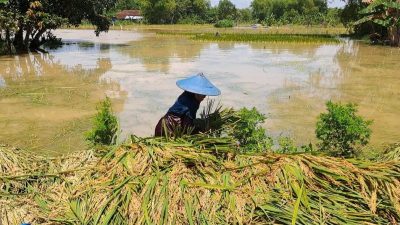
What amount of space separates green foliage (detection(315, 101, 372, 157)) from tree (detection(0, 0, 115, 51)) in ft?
49.8

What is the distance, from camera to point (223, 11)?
7188 centimetres

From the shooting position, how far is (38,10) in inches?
719

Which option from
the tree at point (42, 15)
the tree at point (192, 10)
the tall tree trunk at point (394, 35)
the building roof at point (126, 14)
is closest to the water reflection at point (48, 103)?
the tree at point (42, 15)

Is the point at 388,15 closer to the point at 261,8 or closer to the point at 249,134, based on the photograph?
the point at 249,134

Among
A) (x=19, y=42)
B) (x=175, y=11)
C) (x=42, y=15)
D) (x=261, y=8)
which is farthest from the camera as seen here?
(x=261, y=8)

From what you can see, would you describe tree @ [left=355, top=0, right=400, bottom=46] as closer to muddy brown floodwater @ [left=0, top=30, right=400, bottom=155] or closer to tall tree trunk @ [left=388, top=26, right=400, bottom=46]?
tall tree trunk @ [left=388, top=26, right=400, bottom=46]

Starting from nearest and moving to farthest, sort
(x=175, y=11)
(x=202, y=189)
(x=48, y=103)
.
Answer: (x=202, y=189), (x=48, y=103), (x=175, y=11)

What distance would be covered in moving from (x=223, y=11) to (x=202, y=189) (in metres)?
71.3

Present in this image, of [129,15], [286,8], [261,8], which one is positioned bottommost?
[129,15]

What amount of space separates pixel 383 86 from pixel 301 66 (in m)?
4.23

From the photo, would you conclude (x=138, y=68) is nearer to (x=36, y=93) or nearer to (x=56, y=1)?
(x=36, y=93)

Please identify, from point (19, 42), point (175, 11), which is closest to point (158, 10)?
point (175, 11)

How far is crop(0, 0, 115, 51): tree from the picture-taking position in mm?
17562

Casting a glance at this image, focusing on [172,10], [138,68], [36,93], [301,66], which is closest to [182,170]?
[36,93]
